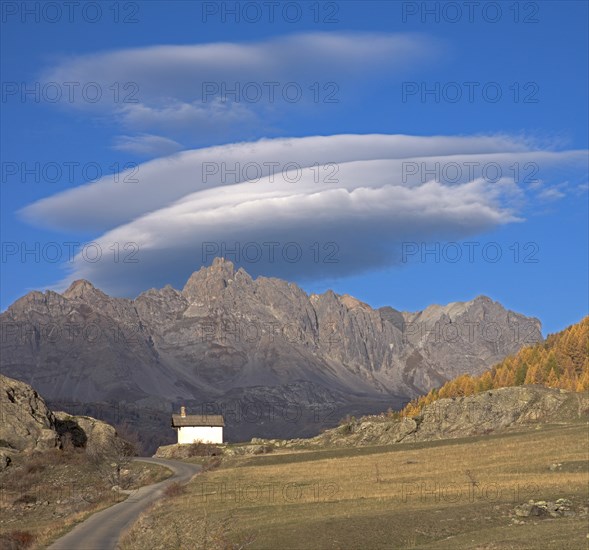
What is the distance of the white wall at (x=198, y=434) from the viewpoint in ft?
555

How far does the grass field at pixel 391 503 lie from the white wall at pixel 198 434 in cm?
7987

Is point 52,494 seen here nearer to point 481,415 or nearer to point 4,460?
point 4,460

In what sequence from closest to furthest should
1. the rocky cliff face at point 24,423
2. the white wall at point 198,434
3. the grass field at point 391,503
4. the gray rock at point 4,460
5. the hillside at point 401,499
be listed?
the grass field at point 391,503 < the hillside at point 401,499 < the gray rock at point 4,460 < the rocky cliff face at point 24,423 < the white wall at point 198,434

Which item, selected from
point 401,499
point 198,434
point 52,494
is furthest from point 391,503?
point 198,434

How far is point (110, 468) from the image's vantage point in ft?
268

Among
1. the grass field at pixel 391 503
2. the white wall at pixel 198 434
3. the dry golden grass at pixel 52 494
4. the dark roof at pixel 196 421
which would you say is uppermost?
the dark roof at pixel 196 421

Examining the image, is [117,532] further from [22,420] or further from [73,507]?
[22,420]

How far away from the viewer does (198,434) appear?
557 ft

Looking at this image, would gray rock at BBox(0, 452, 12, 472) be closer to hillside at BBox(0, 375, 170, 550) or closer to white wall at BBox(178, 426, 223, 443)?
hillside at BBox(0, 375, 170, 550)

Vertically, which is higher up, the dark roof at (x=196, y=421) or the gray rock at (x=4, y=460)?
the dark roof at (x=196, y=421)

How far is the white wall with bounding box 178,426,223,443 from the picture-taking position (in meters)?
169

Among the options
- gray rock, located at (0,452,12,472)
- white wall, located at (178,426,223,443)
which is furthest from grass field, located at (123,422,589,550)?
white wall, located at (178,426,223,443)

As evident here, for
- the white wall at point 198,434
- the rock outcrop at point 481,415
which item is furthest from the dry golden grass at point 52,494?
the white wall at point 198,434

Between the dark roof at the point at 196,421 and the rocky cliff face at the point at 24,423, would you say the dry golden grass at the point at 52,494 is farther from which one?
the dark roof at the point at 196,421
